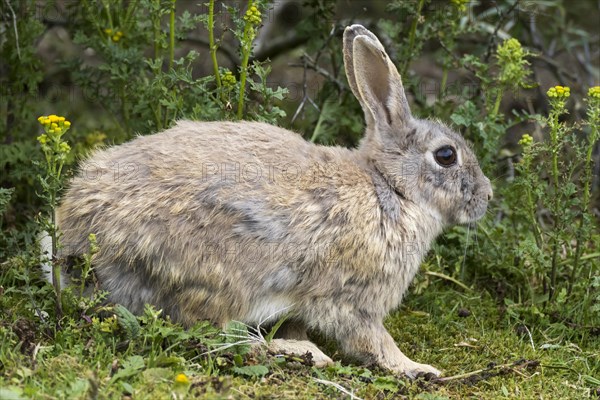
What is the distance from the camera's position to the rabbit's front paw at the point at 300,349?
4745 millimetres

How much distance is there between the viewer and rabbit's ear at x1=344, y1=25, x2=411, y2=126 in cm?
513

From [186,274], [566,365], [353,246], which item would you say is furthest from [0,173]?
[566,365]

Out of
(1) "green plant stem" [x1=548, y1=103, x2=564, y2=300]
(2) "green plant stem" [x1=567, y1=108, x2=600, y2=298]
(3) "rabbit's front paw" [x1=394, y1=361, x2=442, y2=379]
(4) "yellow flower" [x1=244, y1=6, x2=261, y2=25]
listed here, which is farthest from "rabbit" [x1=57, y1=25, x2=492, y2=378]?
(2) "green plant stem" [x1=567, y1=108, x2=600, y2=298]

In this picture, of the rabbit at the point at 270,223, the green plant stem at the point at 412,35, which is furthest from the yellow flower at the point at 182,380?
the green plant stem at the point at 412,35

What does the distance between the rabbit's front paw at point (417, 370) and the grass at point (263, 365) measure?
80mm

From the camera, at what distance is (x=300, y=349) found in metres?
4.83

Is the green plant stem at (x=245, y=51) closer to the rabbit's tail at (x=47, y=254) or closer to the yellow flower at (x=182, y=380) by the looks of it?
the rabbit's tail at (x=47, y=254)

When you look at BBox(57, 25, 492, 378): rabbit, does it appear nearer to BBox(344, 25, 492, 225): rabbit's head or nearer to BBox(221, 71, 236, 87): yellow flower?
BBox(344, 25, 492, 225): rabbit's head

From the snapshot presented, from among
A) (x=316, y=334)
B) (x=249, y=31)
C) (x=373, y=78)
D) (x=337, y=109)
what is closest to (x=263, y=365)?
(x=316, y=334)

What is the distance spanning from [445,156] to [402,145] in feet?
0.90

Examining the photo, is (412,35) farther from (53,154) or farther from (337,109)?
(53,154)

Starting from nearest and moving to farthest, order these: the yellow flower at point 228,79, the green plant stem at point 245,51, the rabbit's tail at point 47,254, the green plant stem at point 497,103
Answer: the rabbit's tail at point 47,254, the green plant stem at point 245,51, the yellow flower at point 228,79, the green plant stem at point 497,103

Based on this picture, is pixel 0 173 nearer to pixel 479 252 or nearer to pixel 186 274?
pixel 186 274

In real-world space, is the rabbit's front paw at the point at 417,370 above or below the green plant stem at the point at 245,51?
below
